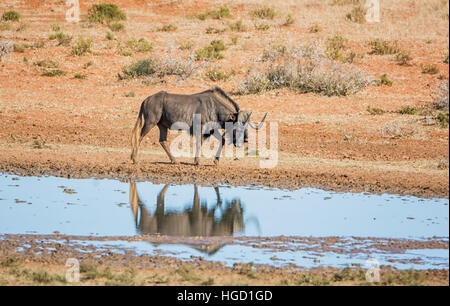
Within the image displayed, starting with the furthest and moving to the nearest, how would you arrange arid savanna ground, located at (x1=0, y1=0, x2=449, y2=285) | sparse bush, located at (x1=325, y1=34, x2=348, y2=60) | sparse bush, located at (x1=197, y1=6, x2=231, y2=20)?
sparse bush, located at (x1=197, y1=6, x2=231, y2=20) → sparse bush, located at (x1=325, y1=34, x2=348, y2=60) → arid savanna ground, located at (x1=0, y1=0, x2=449, y2=285)

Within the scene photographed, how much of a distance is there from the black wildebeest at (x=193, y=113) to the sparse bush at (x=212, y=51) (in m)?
11.0

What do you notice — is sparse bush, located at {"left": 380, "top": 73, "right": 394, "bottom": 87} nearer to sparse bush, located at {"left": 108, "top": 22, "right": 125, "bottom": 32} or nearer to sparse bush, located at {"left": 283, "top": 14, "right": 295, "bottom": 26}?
sparse bush, located at {"left": 283, "top": 14, "right": 295, "bottom": 26}

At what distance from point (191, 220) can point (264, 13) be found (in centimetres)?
2679

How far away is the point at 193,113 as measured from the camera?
42.9 feet

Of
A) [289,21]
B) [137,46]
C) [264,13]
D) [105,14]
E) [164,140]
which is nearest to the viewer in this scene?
[164,140]

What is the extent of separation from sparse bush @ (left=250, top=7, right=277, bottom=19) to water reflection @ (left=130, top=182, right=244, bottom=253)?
24732mm

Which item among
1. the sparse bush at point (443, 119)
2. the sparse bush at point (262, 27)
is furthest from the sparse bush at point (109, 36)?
the sparse bush at point (443, 119)

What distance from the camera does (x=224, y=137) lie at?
43.1 feet

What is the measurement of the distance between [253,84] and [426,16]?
16.4m

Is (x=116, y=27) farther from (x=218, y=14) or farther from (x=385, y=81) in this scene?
(x=385, y=81)

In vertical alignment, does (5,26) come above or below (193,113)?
above

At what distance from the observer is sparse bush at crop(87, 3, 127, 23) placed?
32750mm

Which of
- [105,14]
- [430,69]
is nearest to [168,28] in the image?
[105,14]

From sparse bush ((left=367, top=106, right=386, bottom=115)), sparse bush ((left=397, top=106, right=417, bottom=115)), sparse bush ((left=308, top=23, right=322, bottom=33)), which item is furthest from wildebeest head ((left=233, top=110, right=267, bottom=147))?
sparse bush ((left=308, top=23, right=322, bottom=33))
